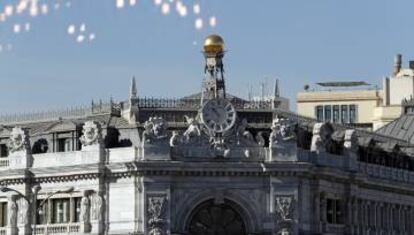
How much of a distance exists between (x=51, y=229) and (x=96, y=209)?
18.5 ft

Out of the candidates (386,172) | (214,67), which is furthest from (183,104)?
(386,172)

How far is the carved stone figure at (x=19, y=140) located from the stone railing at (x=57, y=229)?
23.7 ft

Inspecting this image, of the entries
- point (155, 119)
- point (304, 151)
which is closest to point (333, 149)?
point (304, 151)

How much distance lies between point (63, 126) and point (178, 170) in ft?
46.4

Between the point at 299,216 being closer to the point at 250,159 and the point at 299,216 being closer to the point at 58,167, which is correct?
the point at 250,159

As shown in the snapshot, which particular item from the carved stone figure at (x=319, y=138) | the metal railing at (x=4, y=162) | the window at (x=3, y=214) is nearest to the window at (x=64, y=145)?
the metal railing at (x=4, y=162)

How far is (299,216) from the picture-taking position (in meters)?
160

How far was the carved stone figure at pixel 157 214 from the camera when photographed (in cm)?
15450

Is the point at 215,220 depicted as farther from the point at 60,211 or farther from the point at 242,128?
the point at 60,211

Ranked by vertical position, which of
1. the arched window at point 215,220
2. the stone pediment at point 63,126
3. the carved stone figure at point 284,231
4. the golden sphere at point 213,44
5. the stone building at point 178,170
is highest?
the golden sphere at point 213,44

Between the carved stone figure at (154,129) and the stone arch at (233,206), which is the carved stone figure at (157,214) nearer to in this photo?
the stone arch at (233,206)

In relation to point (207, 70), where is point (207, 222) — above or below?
below

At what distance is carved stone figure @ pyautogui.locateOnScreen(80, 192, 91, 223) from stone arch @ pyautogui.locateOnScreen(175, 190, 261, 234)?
8372mm

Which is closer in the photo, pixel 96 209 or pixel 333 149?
pixel 96 209
